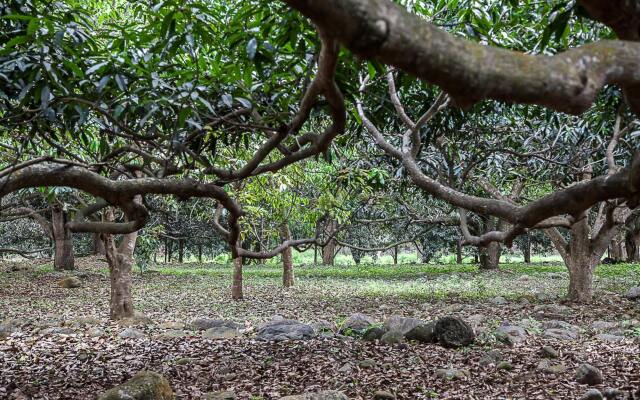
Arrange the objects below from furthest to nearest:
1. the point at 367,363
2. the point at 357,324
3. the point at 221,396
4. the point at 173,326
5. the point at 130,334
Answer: the point at 173,326 → the point at 357,324 → the point at 130,334 → the point at 367,363 → the point at 221,396

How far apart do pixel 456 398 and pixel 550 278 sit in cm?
1219

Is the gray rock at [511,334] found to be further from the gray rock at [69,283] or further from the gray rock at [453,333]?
the gray rock at [69,283]

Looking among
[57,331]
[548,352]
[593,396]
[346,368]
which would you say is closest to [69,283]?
[57,331]

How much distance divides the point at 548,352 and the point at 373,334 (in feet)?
6.44

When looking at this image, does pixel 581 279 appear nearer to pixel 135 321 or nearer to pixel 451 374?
pixel 451 374

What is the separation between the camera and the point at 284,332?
262 inches

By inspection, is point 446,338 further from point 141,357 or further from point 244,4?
point 244,4

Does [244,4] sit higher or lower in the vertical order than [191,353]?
higher

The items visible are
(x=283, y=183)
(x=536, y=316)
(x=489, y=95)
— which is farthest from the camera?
(x=283, y=183)

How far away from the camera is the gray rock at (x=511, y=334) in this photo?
6248mm

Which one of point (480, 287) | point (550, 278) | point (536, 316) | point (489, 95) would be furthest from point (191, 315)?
point (550, 278)

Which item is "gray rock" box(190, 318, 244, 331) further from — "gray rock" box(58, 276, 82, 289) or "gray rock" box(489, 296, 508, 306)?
"gray rock" box(58, 276, 82, 289)

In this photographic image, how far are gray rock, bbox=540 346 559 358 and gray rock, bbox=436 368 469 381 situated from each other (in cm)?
107

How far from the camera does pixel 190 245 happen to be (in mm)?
28922
